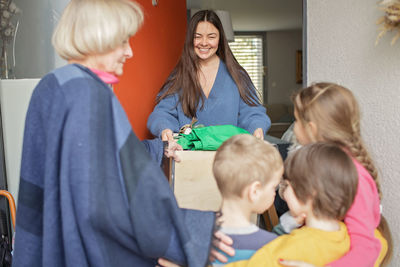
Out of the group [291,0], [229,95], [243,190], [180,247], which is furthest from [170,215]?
[291,0]

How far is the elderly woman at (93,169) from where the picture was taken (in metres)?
1.19

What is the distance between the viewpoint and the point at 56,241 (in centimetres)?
126

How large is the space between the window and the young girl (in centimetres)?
266

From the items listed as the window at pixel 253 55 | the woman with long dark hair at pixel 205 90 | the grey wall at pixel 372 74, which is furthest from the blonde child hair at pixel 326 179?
the window at pixel 253 55

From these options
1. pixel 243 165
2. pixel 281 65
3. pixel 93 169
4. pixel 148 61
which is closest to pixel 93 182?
pixel 93 169

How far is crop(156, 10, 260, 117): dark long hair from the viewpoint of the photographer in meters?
2.76

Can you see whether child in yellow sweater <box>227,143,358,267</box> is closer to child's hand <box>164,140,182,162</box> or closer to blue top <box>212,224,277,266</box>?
blue top <box>212,224,277,266</box>

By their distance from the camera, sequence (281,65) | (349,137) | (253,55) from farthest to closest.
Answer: (253,55), (281,65), (349,137)

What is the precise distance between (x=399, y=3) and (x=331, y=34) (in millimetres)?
745

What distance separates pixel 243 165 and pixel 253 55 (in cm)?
316

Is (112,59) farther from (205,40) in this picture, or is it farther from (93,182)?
(205,40)

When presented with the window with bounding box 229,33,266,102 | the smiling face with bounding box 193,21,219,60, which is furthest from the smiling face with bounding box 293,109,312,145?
the window with bounding box 229,33,266,102

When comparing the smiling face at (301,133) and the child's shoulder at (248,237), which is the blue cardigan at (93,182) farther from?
the smiling face at (301,133)

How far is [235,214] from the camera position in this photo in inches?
57.2
